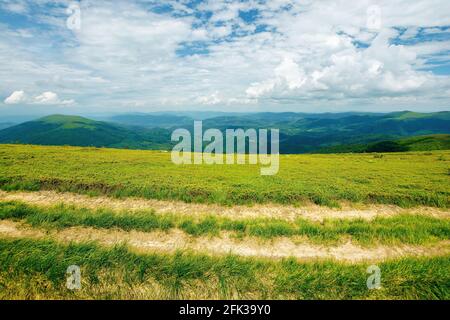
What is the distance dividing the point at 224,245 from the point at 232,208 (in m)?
5.62

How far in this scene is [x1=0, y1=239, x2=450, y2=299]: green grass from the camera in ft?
27.0

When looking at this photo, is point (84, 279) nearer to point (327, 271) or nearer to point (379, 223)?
point (327, 271)

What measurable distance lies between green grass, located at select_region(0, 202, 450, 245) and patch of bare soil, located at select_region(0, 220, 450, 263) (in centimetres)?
47

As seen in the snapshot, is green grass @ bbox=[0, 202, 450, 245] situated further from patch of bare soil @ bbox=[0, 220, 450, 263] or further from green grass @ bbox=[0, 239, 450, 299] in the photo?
green grass @ bbox=[0, 239, 450, 299]

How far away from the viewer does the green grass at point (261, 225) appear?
43.4 ft

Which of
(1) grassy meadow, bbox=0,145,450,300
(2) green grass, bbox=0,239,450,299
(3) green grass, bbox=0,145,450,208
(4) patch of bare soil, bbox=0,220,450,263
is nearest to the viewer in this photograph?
(2) green grass, bbox=0,239,450,299

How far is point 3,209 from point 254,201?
16.4 meters

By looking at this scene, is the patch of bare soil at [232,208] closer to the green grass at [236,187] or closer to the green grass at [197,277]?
the green grass at [236,187]

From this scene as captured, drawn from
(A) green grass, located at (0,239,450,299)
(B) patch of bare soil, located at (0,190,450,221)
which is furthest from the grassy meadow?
(B) patch of bare soil, located at (0,190,450,221)

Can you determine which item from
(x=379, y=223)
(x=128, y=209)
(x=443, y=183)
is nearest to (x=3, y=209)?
(x=128, y=209)

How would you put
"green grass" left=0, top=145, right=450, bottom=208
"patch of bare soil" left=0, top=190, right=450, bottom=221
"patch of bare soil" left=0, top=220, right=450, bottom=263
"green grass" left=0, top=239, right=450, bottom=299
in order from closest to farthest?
"green grass" left=0, top=239, right=450, bottom=299, "patch of bare soil" left=0, top=220, right=450, bottom=263, "patch of bare soil" left=0, top=190, right=450, bottom=221, "green grass" left=0, top=145, right=450, bottom=208

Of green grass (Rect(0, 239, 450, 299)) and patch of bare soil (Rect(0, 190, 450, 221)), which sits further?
patch of bare soil (Rect(0, 190, 450, 221))

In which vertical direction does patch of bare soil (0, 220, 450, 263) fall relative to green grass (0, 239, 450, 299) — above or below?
below
